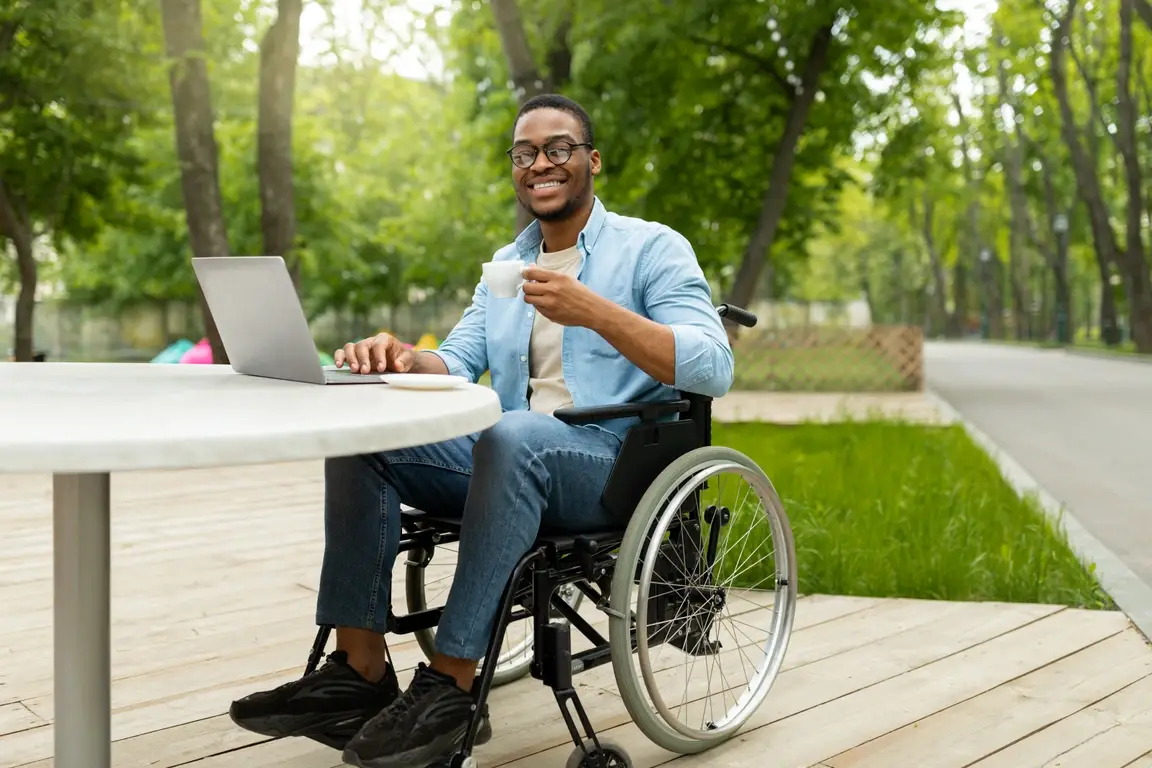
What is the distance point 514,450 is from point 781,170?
10.9 meters

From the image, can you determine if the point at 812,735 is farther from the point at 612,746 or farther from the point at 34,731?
the point at 34,731

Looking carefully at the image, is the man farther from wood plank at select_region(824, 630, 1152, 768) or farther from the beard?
wood plank at select_region(824, 630, 1152, 768)

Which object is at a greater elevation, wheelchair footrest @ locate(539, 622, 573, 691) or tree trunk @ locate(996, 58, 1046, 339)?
tree trunk @ locate(996, 58, 1046, 339)

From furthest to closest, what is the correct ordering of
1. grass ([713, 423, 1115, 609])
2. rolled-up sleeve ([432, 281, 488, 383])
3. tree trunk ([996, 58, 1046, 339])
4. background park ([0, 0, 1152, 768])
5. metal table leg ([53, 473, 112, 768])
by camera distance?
tree trunk ([996, 58, 1046, 339]) → background park ([0, 0, 1152, 768]) → grass ([713, 423, 1115, 609]) → rolled-up sleeve ([432, 281, 488, 383]) → metal table leg ([53, 473, 112, 768])

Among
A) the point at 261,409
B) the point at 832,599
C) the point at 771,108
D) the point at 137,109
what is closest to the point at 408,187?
the point at 137,109

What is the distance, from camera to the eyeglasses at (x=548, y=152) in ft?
8.58

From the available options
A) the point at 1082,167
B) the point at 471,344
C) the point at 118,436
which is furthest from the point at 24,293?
the point at 1082,167

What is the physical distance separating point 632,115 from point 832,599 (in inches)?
364

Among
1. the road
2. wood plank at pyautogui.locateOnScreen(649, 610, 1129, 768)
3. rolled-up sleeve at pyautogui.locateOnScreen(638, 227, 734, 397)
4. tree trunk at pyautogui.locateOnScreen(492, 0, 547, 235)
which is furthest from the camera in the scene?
tree trunk at pyautogui.locateOnScreen(492, 0, 547, 235)

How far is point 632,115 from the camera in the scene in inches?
492

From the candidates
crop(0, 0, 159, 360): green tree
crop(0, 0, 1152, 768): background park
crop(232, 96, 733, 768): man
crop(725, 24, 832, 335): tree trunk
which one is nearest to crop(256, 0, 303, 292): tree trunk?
crop(0, 0, 1152, 768): background park

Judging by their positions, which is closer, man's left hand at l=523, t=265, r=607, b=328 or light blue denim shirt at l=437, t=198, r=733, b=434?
man's left hand at l=523, t=265, r=607, b=328

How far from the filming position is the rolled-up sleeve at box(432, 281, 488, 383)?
2.90 meters

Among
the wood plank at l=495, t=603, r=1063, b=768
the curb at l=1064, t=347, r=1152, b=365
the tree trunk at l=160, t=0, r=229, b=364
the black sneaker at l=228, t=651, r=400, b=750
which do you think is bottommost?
the curb at l=1064, t=347, r=1152, b=365
